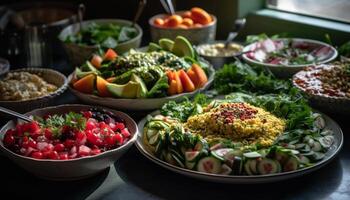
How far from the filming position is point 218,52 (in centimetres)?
222

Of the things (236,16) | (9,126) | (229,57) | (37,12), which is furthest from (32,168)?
(37,12)

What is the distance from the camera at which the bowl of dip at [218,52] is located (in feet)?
7.01

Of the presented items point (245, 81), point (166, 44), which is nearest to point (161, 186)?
point (245, 81)

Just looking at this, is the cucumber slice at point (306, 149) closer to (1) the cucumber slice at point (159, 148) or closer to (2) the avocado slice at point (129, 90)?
(1) the cucumber slice at point (159, 148)

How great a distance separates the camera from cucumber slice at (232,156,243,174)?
4.42 feet

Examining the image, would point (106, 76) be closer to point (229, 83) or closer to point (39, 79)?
point (39, 79)

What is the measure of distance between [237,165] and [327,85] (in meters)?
0.55

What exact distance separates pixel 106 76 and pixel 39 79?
0.78 ft

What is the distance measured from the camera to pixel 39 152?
4.57ft

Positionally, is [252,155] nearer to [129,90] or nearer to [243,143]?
[243,143]

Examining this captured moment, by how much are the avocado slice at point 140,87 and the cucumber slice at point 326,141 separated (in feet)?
1.95

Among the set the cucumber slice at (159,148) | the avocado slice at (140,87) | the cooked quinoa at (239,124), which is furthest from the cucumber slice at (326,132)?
the avocado slice at (140,87)

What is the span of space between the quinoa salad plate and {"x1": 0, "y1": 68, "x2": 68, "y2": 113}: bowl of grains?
1.20 feet

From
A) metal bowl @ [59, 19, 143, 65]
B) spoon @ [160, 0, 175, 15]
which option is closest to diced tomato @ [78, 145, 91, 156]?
metal bowl @ [59, 19, 143, 65]
